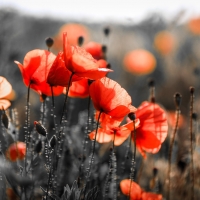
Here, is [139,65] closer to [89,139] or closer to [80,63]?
[89,139]

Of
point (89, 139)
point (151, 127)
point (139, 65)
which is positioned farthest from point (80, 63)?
point (139, 65)

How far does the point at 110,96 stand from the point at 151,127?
10.2 inches

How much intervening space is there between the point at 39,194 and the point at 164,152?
0.88 metres

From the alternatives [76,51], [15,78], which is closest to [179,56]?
[15,78]

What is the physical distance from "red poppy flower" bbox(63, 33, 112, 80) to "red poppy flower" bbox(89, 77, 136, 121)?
0.09m

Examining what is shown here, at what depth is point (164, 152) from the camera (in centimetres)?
237

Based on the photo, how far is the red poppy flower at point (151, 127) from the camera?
134 cm

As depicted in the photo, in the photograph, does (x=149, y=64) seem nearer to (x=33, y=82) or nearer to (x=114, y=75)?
(x=114, y=75)

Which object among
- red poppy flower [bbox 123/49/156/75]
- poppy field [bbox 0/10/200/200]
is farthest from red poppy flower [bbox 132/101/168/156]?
red poppy flower [bbox 123/49/156/75]

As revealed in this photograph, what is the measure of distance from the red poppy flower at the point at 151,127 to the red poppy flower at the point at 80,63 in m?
0.36

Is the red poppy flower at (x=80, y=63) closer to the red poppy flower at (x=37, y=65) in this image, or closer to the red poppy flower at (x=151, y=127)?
the red poppy flower at (x=37, y=65)

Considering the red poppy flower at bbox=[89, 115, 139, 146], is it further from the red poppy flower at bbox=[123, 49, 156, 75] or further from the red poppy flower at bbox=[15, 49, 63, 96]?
the red poppy flower at bbox=[123, 49, 156, 75]

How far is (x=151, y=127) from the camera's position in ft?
4.52

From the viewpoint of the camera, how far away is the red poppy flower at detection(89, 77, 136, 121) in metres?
1.19
